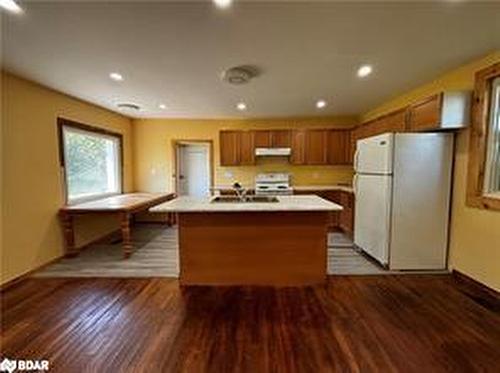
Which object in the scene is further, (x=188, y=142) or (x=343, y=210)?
(x=188, y=142)

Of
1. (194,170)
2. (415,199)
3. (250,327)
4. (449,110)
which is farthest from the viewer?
(194,170)

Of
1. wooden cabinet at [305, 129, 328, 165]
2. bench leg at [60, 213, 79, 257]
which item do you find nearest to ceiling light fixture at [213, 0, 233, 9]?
bench leg at [60, 213, 79, 257]

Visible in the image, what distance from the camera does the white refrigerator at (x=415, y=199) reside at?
353 centimetres

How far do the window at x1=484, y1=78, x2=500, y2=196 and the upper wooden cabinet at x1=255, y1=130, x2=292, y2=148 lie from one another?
11.8ft

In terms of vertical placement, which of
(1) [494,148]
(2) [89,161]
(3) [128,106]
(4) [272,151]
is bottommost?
(2) [89,161]

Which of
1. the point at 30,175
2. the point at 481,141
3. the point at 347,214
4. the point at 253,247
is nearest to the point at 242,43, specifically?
the point at 253,247

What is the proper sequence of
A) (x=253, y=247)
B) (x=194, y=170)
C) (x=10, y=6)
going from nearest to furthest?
(x=10, y=6)
(x=253, y=247)
(x=194, y=170)

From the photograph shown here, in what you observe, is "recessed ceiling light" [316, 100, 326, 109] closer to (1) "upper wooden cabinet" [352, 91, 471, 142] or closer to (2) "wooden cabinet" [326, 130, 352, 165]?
(2) "wooden cabinet" [326, 130, 352, 165]

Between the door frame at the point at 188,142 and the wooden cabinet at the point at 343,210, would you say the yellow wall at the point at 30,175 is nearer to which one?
the door frame at the point at 188,142

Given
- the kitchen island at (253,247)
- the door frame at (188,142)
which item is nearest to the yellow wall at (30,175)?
the kitchen island at (253,247)

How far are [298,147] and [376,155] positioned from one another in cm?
246

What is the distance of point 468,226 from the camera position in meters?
3.29

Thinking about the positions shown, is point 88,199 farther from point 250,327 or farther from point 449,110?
point 449,110

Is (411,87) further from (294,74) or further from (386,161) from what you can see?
(294,74)
